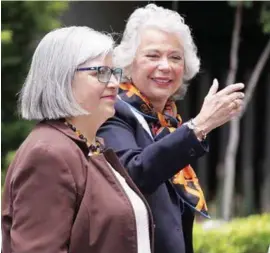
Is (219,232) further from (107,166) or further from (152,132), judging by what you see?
(107,166)

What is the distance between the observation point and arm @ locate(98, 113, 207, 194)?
223 centimetres

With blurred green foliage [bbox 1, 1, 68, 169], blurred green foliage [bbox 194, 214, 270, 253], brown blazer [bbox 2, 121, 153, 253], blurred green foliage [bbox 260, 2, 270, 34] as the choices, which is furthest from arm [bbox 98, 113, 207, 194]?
blurred green foliage [bbox 260, 2, 270, 34]

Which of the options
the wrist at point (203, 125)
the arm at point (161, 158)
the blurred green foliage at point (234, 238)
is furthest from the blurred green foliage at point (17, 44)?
the wrist at point (203, 125)

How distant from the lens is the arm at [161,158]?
2.23 meters

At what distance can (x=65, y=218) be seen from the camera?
1905 mm

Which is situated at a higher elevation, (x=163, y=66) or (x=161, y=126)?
(x=163, y=66)

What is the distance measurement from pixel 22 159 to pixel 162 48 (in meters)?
0.83

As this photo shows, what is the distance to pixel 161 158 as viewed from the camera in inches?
88.6

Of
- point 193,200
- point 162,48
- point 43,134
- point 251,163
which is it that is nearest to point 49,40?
point 43,134

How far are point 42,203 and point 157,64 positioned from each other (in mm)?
853

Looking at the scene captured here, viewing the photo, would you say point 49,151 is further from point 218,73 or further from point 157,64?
point 218,73

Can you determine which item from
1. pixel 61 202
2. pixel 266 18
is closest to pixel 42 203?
pixel 61 202

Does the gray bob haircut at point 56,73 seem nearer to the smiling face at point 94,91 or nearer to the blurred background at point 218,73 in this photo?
the smiling face at point 94,91

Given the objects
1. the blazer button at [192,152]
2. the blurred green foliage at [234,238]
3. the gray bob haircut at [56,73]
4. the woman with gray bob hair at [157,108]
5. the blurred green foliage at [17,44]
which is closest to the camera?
the gray bob haircut at [56,73]
